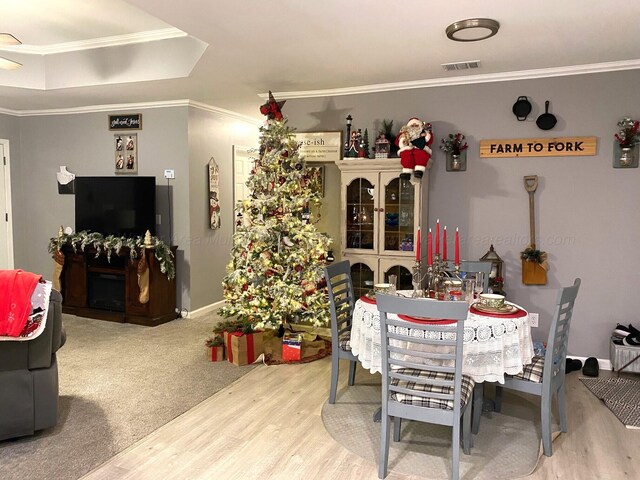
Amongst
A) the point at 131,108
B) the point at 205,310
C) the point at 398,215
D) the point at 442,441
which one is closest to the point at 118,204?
the point at 131,108

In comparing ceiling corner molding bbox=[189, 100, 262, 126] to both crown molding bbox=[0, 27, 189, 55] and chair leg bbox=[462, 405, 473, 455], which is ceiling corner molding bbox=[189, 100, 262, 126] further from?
chair leg bbox=[462, 405, 473, 455]

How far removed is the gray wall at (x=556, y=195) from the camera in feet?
13.1

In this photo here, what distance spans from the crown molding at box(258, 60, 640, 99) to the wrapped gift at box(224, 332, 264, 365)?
241cm

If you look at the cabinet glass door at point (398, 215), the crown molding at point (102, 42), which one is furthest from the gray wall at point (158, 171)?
the cabinet glass door at point (398, 215)

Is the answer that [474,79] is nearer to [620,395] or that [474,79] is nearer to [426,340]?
[620,395]

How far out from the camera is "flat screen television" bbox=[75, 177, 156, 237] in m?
5.37

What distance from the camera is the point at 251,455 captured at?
105 inches

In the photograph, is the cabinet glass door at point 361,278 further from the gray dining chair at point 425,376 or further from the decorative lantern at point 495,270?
the gray dining chair at point 425,376

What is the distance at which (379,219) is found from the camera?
14.3 feet

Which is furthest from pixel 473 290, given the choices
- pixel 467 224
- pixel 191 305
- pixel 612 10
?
pixel 191 305

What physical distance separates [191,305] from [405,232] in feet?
8.87

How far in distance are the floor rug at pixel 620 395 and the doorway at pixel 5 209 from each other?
6.59 m

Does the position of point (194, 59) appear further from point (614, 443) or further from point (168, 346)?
point (614, 443)

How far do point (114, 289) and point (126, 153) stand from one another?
1.59 metres
